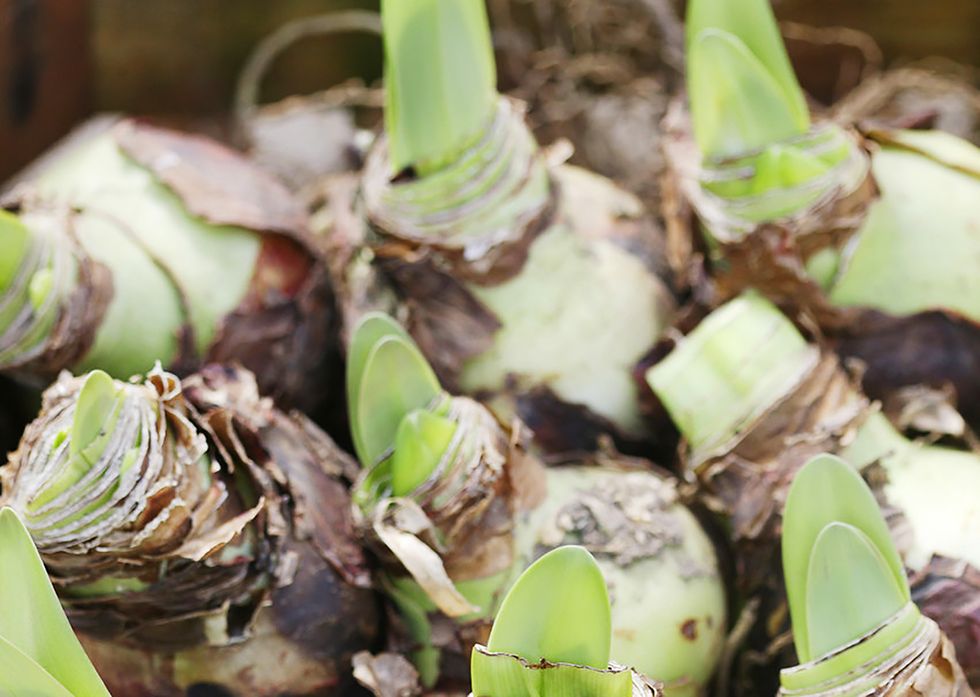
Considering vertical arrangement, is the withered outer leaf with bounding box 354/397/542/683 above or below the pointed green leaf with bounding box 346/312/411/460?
below

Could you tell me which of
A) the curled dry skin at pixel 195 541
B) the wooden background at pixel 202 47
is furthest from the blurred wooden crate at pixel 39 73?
the curled dry skin at pixel 195 541

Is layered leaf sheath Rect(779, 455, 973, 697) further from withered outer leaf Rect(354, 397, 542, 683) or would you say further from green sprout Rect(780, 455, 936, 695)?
withered outer leaf Rect(354, 397, 542, 683)

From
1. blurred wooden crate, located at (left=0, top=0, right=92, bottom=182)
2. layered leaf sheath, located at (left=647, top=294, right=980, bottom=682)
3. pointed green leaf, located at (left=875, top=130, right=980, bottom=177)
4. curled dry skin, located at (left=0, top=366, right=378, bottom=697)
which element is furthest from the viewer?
blurred wooden crate, located at (left=0, top=0, right=92, bottom=182)

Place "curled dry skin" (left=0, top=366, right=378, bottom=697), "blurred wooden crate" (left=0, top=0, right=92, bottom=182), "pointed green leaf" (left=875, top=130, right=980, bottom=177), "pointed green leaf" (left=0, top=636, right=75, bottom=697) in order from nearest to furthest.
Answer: "pointed green leaf" (left=0, top=636, right=75, bottom=697) < "curled dry skin" (left=0, top=366, right=378, bottom=697) < "pointed green leaf" (left=875, top=130, right=980, bottom=177) < "blurred wooden crate" (left=0, top=0, right=92, bottom=182)

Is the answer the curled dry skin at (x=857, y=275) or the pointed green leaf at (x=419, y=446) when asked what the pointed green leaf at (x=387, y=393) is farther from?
the curled dry skin at (x=857, y=275)

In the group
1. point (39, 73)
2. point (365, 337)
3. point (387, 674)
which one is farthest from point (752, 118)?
point (39, 73)

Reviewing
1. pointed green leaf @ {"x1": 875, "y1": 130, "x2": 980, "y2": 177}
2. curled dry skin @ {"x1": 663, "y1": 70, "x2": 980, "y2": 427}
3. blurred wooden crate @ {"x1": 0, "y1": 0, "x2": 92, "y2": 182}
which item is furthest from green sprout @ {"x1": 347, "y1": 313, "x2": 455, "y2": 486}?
blurred wooden crate @ {"x1": 0, "y1": 0, "x2": 92, "y2": 182}
